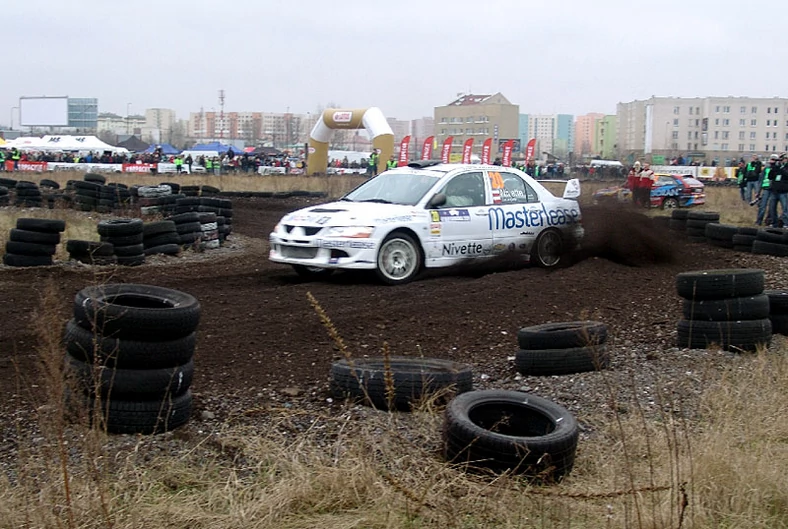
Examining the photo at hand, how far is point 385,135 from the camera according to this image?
1532 inches

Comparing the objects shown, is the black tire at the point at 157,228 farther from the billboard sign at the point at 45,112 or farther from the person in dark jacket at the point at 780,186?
the billboard sign at the point at 45,112

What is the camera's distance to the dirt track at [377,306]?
6.80m

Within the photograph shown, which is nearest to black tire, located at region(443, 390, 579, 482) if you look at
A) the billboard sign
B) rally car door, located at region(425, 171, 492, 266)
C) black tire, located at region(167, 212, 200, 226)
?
rally car door, located at region(425, 171, 492, 266)

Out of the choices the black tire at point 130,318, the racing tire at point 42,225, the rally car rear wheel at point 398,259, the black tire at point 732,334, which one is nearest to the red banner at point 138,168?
the racing tire at point 42,225

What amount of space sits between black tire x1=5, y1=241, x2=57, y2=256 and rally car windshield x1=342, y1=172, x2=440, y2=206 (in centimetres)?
446

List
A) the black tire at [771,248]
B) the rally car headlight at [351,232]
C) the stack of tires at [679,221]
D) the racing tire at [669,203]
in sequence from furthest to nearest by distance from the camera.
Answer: the racing tire at [669,203] → the stack of tires at [679,221] → the black tire at [771,248] → the rally car headlight at [351,232]

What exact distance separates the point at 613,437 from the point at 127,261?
9.23 meters

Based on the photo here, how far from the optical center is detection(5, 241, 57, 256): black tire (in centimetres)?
1203

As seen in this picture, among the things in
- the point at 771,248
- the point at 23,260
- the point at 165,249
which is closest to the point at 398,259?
the point at 165,249

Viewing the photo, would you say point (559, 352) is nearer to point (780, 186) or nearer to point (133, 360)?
point (133, 360)

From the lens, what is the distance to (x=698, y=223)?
1641 cm

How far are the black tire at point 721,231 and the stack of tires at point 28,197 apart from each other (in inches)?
657

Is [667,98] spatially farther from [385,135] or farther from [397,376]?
[397,376]

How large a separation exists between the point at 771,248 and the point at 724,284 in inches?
303
